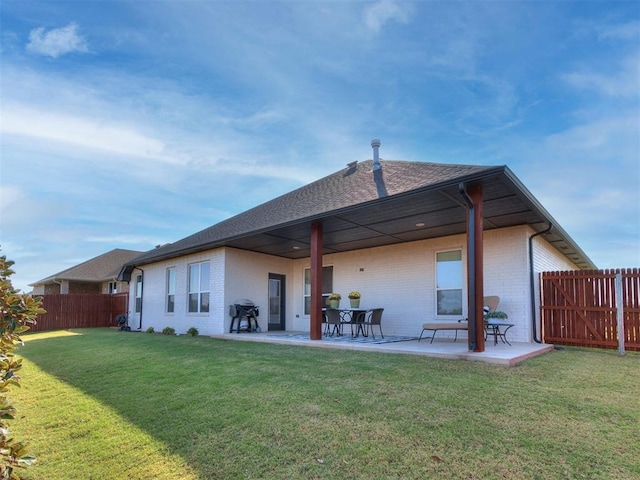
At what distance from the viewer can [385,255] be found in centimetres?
1132

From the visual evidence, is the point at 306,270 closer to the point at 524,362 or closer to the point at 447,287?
the point at 447,287

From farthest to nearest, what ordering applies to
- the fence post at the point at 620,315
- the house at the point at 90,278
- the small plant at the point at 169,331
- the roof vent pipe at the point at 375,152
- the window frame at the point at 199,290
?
1. the house at the point at 90,278
2. the small plant at the point at 169,331
3. the window frame at the point at 199,290
4. the roof vent pipe at the point at 375,152
5. the fence post at the point at 620,315

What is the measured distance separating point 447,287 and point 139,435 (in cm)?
812

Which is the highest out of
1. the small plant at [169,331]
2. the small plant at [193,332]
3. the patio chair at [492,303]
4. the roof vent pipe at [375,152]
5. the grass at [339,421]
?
the roof vent pipe at [375,152]

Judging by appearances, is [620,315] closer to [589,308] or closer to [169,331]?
[589,308]

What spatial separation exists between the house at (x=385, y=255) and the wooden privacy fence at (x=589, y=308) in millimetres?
417

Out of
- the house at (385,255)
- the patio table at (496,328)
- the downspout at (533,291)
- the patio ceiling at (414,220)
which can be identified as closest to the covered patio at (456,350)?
the house at (385,255)

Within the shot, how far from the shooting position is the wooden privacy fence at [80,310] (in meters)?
18.7

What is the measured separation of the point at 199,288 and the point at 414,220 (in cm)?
788

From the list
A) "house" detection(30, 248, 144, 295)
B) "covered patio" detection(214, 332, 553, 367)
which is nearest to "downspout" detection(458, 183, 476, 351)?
"covered patio" detection(214, 332, 553, 367)

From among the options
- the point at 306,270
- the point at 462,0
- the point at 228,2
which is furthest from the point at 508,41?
the point at 306,270

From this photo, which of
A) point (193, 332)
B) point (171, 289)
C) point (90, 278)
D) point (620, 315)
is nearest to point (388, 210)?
point (620, 315)

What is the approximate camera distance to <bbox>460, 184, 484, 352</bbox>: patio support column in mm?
6242

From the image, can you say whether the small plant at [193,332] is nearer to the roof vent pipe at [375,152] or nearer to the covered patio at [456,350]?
the covered patio at [456,350]
